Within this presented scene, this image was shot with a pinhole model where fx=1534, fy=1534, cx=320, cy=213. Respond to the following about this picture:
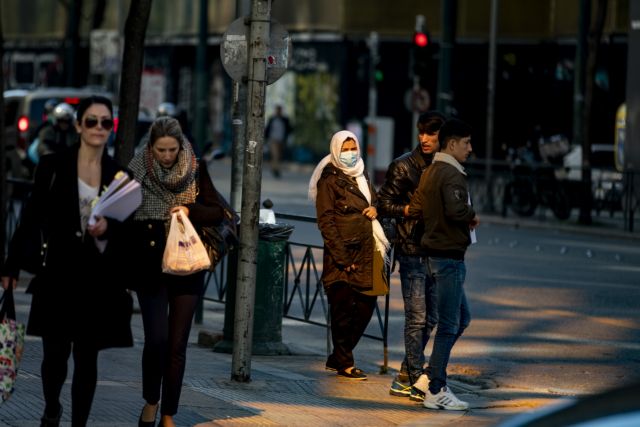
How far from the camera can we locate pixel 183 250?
744 centimetres

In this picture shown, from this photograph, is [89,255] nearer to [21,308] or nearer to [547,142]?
[21,308]

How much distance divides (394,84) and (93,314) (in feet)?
123

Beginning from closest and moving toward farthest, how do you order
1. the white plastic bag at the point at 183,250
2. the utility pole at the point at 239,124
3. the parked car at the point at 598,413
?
the parked car at the point at 598,413 → the white plastic bag at the point at 183,250 → the utility pole at the point at 239,124

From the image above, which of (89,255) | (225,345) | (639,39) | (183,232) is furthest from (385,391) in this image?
(639,39)

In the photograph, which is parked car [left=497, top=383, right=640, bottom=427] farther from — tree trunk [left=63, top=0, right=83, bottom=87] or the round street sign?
tree trunk [left=63, top=0, right=83, bottom=87]

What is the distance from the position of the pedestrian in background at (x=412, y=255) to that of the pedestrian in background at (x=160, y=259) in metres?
2.00

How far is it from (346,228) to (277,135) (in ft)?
103

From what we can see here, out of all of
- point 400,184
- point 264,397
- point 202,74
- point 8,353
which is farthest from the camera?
point 202,74

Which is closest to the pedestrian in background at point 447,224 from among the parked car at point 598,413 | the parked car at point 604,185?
the parked car at point 598,413

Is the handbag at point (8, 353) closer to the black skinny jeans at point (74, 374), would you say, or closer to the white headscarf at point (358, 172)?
the black skinny jeans at point (74, 374)

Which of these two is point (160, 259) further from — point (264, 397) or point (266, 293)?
point (266, 293)

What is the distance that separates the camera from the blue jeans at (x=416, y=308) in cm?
947

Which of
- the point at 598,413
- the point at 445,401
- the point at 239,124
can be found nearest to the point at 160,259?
the point at 445,401

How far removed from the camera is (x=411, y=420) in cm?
884
